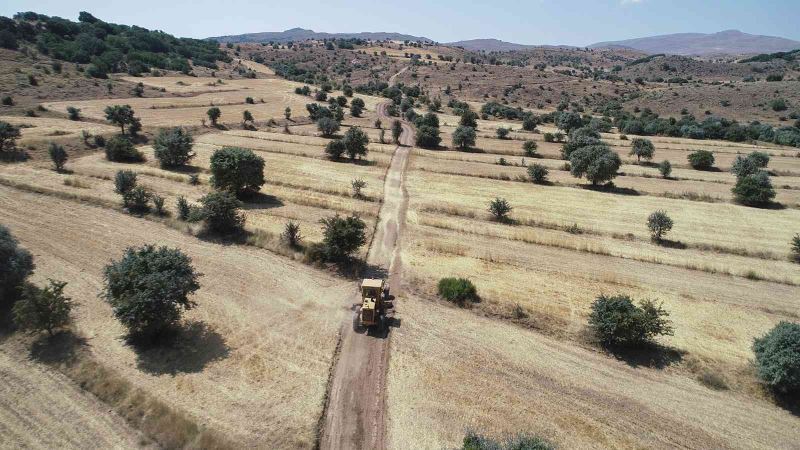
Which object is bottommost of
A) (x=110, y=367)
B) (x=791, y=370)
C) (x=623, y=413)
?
(x=110, y=367)

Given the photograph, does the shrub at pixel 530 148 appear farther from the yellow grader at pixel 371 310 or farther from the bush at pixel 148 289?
the bush at pixel 148 289

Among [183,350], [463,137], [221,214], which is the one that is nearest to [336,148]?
[463,137]

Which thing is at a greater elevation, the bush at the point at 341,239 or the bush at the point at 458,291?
the bush at the point at 341,239

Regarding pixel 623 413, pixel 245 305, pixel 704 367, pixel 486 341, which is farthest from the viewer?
pixel 245 305

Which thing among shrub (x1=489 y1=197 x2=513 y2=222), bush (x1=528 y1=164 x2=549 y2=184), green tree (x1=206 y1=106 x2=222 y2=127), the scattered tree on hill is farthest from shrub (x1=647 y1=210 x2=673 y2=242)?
green tree (x1=206 y1=106 x2=222 y2=127)

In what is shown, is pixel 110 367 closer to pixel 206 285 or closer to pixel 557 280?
pixel 206 285

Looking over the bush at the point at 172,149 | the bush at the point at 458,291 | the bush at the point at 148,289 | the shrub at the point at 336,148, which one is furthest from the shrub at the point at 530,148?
the bush at the point at 148,289

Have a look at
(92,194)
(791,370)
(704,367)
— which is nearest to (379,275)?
(704,367)
